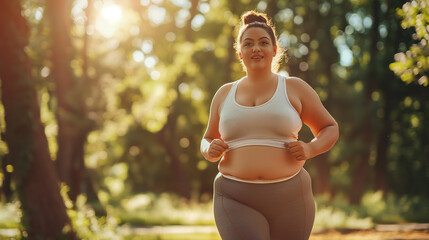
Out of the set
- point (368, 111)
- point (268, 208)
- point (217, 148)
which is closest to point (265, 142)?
point (217, 148)

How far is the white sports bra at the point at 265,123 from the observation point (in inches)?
115

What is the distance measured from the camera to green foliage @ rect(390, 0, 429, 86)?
5754 mm

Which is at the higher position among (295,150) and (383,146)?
(295,150)

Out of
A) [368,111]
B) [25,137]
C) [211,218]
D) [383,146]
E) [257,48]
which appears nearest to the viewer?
[257,48]

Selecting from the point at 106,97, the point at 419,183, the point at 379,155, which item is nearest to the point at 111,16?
the point at 106,97

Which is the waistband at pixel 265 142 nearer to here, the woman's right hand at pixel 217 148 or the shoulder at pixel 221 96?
the woman's right hand at pixel 217 148

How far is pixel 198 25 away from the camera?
2608cm

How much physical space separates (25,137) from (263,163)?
6.61 meters

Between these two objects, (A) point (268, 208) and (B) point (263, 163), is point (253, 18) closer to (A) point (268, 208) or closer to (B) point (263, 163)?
(B) point (263, 163)

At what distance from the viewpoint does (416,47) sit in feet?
21.0

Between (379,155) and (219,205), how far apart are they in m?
24.6

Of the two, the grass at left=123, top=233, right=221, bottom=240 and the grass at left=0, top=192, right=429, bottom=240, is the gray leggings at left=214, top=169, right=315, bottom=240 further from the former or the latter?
the grass at left=123, top=233, right=221, bottom=240

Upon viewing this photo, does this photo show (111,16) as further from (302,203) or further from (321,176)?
(302,203)

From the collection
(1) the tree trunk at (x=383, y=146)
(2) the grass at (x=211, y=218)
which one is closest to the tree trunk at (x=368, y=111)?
(1) the tree trunk at (x=383, y=146)
